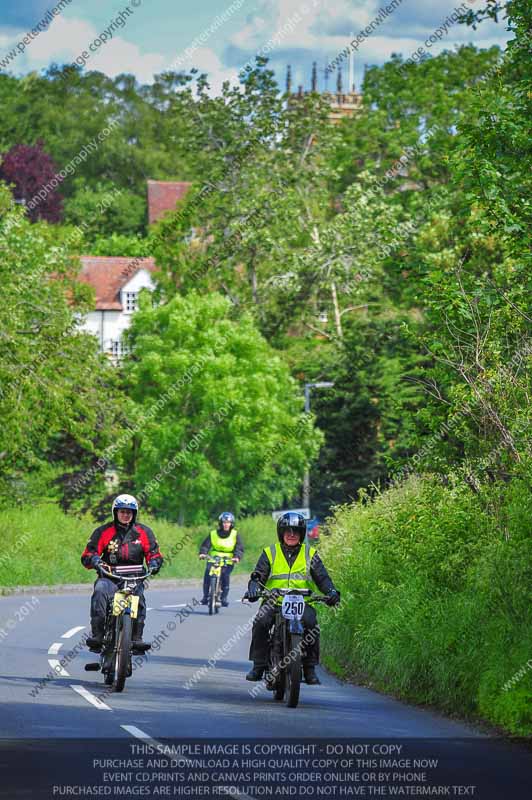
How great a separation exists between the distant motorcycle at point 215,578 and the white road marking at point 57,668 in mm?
11661

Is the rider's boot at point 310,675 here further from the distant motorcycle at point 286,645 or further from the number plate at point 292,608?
the number plate at point 292,608

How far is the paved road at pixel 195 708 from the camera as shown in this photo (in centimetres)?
1277

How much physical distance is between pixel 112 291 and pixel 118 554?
70.7 meters

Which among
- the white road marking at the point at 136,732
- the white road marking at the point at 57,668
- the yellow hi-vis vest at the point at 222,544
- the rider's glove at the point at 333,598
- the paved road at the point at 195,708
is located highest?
the yellow hi-vis vest at the point at 222,544

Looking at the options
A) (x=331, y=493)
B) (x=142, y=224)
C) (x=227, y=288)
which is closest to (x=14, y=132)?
(x=142, y=224)

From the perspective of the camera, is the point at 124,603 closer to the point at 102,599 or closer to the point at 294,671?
the point at 102,599

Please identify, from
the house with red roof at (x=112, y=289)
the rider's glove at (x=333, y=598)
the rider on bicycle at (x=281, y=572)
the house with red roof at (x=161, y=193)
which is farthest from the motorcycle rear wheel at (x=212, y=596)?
the house with red roof at (x=161, y=193)

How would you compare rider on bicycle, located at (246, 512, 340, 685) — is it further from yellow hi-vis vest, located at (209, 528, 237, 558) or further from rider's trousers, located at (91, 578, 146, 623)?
yellow hi-vis vest, located at (209, 528, 237, 558)

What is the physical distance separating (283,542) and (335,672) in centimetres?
438

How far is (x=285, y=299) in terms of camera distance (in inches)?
2680

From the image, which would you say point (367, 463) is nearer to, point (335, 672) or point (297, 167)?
point (297, 167)

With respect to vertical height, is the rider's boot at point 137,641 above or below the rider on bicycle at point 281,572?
below

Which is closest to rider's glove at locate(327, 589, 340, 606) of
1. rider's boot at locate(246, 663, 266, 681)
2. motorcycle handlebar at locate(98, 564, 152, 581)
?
rider's boot at locate(246, 663, 266, 681)

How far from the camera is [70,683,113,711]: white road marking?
14.9m
